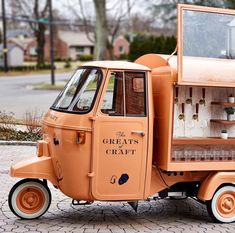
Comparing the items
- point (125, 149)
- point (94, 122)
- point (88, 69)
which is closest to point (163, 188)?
point (125, 149)

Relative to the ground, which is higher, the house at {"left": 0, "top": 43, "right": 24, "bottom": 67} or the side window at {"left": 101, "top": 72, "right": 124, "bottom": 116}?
the house at {"left": 0, "top": 43, "right": 24, "bottom": 67}

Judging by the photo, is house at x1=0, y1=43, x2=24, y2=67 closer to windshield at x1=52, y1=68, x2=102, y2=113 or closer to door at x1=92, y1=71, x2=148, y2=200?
windshield at x1=52, y1=68, x2=102, y2=113

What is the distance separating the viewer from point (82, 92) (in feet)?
19.9

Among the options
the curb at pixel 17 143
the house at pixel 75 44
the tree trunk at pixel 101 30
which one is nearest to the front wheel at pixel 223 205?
the curb at pixel 17 143

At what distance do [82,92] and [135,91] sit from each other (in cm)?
66

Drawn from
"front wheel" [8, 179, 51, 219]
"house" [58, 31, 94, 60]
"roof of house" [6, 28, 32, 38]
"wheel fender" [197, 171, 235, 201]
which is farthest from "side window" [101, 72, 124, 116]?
"roof of house" [6, 28, 32, 38]

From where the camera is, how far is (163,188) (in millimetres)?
6441

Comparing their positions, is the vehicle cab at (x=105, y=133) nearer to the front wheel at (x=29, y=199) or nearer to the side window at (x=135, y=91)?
the side window at (x=135, y=91)

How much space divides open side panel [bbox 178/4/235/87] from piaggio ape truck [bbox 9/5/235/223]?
13 mm

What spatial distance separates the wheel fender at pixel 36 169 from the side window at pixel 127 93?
1.10 m

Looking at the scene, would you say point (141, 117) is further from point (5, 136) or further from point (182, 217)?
point (5, 136)

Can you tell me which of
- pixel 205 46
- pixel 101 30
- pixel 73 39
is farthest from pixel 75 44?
pixel 205 46

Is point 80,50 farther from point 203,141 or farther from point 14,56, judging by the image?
point 203,141

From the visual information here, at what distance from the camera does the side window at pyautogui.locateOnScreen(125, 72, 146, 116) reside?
609cm
